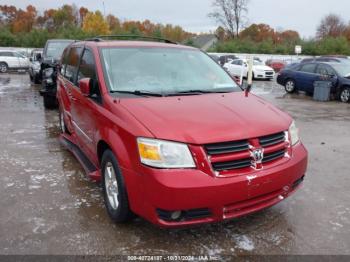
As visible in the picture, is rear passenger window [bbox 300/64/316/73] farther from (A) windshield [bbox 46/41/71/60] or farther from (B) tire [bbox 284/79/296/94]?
(A) windshield [bbox 46/41/71/60]

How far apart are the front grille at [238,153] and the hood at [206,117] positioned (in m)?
0.05

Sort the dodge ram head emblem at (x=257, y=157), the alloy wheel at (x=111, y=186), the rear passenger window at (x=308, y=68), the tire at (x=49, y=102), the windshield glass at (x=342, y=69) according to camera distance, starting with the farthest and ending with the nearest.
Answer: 1. the rear passenger window at (x=308, y=68)
2. the windshield glass at (x=342, y=69)
3. the tire at (x=49, y=102)
4. the alloy wheel at (x=111, y=186)
5. the dodge ram head emblem at (x=257, y=157)

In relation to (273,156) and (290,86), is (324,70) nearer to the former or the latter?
(290,86)

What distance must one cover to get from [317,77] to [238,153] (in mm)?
13211

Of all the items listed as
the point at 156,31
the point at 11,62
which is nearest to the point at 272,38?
the point at 156,31

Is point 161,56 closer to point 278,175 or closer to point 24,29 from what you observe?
point 278,175

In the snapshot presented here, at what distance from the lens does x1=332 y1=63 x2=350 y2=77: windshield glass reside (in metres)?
14.4

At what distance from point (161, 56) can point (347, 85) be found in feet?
37.8

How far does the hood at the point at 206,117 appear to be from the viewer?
3.17 m

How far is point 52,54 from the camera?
13.8 m

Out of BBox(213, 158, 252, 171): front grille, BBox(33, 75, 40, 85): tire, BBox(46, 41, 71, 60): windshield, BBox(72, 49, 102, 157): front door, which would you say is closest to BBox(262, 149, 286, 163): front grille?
BBox(213, 158, 252, 171): front grille

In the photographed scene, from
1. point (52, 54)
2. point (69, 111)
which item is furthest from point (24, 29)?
point (69, 111)

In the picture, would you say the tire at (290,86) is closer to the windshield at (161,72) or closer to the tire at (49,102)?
the tire at (49,102)

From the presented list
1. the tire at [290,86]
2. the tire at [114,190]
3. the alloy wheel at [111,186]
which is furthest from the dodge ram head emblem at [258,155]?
the tire at [290,86]
